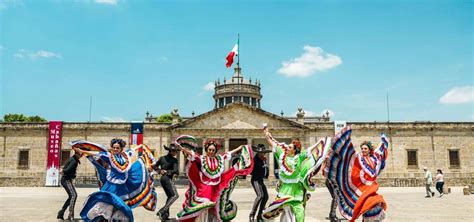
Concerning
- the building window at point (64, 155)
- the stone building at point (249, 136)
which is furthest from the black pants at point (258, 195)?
the building window at point (64, 155)

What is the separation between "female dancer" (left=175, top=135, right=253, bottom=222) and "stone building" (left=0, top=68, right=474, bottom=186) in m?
26.5

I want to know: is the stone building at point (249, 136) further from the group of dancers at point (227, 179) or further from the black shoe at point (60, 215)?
the group of dancers at point (227, 179)

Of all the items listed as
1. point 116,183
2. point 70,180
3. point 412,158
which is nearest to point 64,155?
point 70,180

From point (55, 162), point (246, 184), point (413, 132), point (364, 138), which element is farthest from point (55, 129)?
point (413, 132)

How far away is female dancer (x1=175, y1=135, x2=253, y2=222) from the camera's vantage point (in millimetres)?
5660

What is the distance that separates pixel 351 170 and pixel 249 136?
27.0m

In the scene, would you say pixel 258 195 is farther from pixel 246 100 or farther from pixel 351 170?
pixel 246 100

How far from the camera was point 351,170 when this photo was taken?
6609 mm

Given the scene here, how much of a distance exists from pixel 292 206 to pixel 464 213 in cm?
666

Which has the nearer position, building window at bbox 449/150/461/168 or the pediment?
building window at bbox 449/150/461/168

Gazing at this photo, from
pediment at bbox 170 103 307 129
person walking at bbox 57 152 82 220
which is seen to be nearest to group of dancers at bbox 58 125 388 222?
person walking at bbox 57 152 82 220

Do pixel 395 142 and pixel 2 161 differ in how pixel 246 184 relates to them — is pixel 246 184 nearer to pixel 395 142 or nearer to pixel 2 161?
pixel 395 142

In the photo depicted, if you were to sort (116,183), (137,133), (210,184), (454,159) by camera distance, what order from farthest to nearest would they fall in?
(454,159)
(137,133)
(116,183)
(210,184)

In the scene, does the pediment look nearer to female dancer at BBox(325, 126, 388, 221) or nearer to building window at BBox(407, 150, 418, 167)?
building window at BBox(407, 150, 418, 167)
